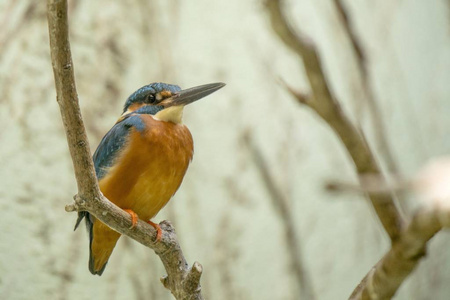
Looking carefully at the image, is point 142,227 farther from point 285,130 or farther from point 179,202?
point 285,130

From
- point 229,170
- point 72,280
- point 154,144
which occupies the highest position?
point 229,170

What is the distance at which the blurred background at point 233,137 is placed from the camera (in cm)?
225

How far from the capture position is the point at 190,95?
148 cm

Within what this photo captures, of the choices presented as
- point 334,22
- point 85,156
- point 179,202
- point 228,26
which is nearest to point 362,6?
point 334,22

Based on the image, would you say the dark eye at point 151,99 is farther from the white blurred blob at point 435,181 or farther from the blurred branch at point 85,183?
the white blurred blob at point 435,181

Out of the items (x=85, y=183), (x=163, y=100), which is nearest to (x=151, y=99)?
(x=163, y=100)

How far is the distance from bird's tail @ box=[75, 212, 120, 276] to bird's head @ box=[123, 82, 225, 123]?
0.33 meters

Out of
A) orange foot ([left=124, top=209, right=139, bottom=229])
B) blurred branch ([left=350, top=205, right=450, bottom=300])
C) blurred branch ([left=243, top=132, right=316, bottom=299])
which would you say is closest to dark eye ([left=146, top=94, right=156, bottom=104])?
orange foot ([left=124, top=209, right=139, bottom=229])

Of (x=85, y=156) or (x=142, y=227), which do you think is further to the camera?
(x=142, y=227)

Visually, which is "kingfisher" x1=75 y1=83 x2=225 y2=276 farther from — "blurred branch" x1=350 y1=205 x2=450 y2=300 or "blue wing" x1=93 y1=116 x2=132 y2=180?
"blurred branch" x1=350 y1=205 x2=450 y2=300

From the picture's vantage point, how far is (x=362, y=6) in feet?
10.6

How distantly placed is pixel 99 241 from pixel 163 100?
16.6 inches

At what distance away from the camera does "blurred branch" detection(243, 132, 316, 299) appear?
9.29ft

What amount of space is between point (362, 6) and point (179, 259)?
7.68ft
